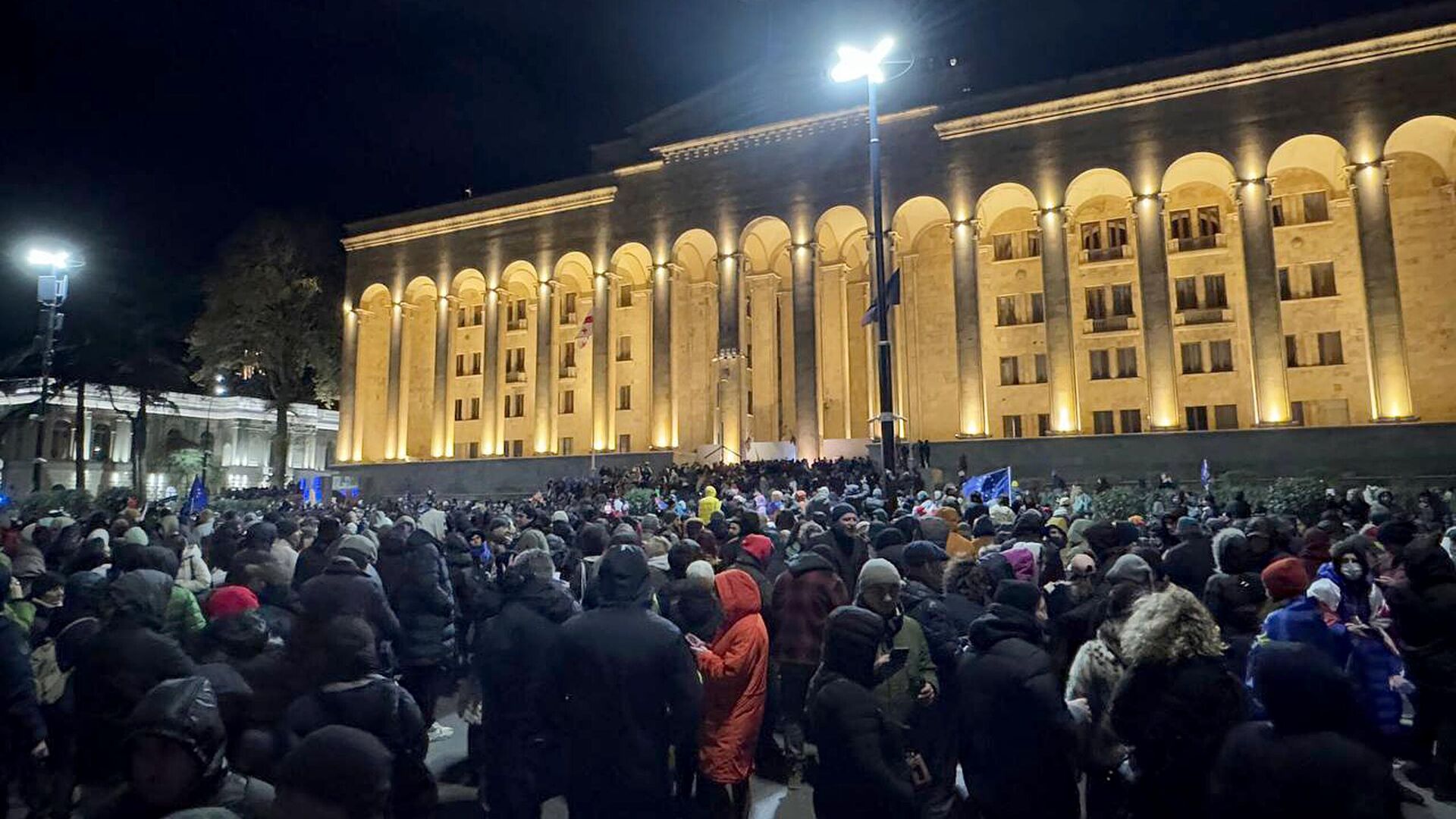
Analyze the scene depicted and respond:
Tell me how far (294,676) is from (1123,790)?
403 cm

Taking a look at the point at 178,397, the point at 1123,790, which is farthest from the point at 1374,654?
the point at 178,397

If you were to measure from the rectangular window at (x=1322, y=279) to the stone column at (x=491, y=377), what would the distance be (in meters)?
35.3

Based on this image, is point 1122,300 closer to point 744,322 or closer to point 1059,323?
point 1059,323

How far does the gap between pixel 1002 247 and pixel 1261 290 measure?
33.5ft

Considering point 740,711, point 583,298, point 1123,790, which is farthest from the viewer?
point 583,298

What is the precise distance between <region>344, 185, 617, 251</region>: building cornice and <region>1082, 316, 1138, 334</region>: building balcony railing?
2189cm

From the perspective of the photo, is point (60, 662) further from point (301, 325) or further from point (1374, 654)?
point (301, 325)

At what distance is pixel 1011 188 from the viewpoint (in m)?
33.2

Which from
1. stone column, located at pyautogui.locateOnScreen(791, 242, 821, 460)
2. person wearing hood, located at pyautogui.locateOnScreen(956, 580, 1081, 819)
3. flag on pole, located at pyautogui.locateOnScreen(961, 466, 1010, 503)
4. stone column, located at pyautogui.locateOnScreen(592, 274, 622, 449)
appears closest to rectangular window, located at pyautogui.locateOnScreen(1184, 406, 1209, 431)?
stone column, located at pyautogui.locateOnScreen(791, 242, 821, 460)

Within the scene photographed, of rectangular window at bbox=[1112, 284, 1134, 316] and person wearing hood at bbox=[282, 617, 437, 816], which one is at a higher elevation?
rectangular window at bbox=[1112, 284, 1134, 316]

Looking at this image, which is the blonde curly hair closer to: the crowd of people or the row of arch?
the crowd of people

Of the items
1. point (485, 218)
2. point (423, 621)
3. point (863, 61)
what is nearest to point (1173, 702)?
point (423, 621)

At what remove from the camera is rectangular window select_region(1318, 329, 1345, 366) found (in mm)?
30861

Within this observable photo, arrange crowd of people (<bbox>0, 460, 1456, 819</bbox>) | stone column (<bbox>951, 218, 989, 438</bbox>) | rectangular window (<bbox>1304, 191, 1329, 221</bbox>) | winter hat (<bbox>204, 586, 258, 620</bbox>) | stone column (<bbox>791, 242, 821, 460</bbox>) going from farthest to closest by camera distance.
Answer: stone column (<bbox>791, 242, 821, 460</bbox>) → stone column (<bbox>951, 218, 989, 438</bbox>) → rectangular window (<bbox>1304, 191, 1329, 221</bbox>) → winter hat (<bbox>204, 586, 258, 620</bbox>) → crowd of people (<bbox>0, 460, 1456, 819</bbox>)
